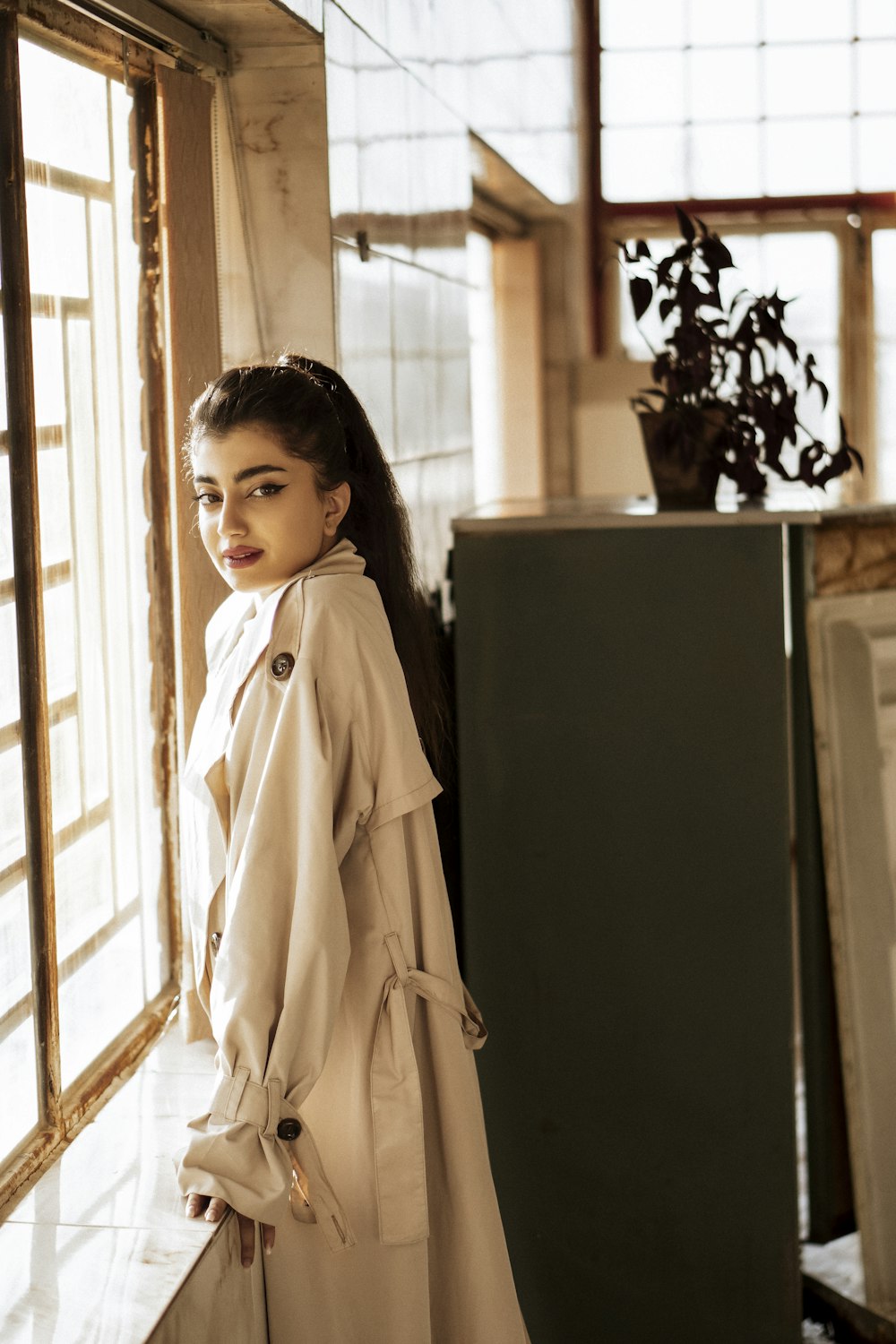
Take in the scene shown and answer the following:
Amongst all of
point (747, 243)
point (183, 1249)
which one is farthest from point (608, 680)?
point (747, 243)

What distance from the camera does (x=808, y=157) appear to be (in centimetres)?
552

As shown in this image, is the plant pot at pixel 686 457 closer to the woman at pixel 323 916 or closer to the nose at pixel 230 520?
the woman at pixel 323 916

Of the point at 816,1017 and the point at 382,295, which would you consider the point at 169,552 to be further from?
the point at 816,1017

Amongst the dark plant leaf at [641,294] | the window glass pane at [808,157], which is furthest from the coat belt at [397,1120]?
the window glass pane at [808,157]

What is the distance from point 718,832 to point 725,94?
4.14 meters

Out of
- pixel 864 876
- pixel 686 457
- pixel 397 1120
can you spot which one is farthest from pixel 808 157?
pixel 397 1120

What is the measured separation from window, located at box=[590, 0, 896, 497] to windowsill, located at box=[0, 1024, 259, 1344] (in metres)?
Answer: 4.45

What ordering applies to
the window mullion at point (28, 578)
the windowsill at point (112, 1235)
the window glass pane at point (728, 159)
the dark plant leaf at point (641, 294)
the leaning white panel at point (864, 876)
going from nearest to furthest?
the windowsill at point (112, 1235) < the window mullion at point (28, 578) < the dark plant leaf at point (641, 294) < the leaning white panel at point (864, 876) < the window glass pane at point (728, 159)

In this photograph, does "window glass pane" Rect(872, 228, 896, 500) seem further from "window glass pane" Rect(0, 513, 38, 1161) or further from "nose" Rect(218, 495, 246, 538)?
"window glass pane" Rect(0, 513, 38, 1161)

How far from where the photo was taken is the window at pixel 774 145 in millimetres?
5457

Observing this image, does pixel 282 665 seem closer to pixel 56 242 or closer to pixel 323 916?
pixel 323 916

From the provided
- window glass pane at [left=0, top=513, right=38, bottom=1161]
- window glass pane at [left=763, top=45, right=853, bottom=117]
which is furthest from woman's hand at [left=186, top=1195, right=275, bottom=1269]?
window glass pane at [left=763, top=45, right=853, bottom=117]

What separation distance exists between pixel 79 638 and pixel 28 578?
7.3 inches

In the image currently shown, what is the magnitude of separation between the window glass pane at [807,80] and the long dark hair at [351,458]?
435 cm
